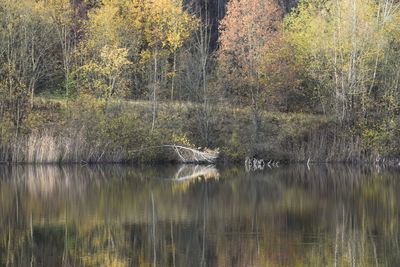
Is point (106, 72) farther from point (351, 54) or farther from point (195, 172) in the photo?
point (351, 54)

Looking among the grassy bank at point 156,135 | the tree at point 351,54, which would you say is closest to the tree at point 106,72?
the grassy bank at point 156,135

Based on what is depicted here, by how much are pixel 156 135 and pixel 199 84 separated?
21.3ft

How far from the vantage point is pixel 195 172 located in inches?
1331

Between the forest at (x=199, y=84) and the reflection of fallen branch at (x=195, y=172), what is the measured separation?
1745 millimetres

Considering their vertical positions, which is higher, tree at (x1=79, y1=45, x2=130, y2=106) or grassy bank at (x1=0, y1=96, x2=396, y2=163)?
tree at (x1=79, y1=45, x2=130, y2=106)

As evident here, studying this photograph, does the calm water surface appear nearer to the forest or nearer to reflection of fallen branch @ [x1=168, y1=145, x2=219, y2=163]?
reflection of fallen branch @ [x1=168, y1=145, x2=219, y2=163]

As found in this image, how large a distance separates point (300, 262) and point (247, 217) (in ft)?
20.1

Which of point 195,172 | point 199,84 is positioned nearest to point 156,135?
point 195,172

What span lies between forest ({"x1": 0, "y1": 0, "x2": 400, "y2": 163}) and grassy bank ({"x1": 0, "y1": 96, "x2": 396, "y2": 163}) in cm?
6

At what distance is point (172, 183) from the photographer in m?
28.7

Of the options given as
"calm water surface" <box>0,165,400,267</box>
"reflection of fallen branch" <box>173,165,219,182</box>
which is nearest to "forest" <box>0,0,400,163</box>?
"reflection of fallen branch" <box>173,165,219,182</box>

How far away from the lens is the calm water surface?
1495cm

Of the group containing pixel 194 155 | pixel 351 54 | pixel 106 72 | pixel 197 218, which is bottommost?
pixel 194 155

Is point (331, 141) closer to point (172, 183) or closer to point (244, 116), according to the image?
point (244, 116)
